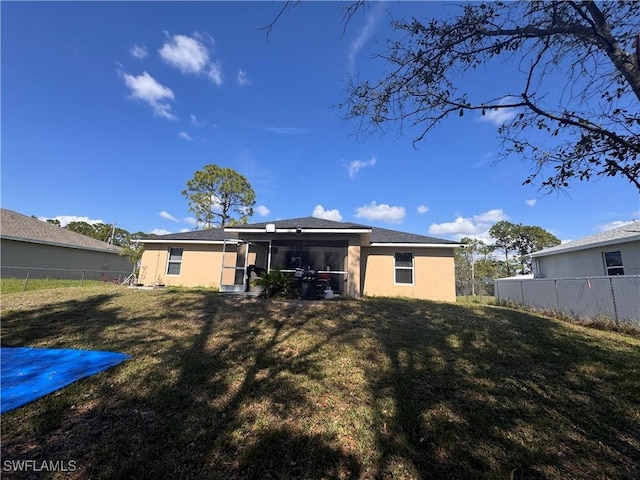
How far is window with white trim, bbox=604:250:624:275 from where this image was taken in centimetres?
1162

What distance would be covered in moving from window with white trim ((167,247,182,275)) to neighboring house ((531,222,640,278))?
19.9 meters

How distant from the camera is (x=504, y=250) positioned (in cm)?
3819

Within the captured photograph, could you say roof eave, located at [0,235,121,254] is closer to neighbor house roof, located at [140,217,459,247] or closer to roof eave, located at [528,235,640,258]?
neighbor house roof, located at [140,217,459,247]

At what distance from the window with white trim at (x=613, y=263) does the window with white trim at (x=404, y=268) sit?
26.3ft

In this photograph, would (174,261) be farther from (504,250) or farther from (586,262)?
(504,250)

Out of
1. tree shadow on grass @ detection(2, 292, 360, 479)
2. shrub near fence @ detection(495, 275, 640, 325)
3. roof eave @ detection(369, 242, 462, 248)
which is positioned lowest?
tree shadow on grass @ detection(2, 292, 360, 479)

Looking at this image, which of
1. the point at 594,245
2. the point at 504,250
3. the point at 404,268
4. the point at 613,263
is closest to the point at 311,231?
the point at 404,268

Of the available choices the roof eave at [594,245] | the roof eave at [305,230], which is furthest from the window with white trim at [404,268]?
the roof eave at [594,245]

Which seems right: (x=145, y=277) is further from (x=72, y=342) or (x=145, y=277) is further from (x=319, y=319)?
(x=319, y=319)

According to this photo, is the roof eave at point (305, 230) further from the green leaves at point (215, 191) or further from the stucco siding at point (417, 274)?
the green leaves at point (215, 191)

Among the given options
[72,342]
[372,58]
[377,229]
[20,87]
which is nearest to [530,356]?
[372,58]

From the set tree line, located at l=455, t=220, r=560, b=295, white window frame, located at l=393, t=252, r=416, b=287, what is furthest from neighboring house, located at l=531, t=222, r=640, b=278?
tree line, located at l=455, t=220, r=560, b=295

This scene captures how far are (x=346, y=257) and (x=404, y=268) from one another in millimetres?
3303

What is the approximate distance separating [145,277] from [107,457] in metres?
15.3
